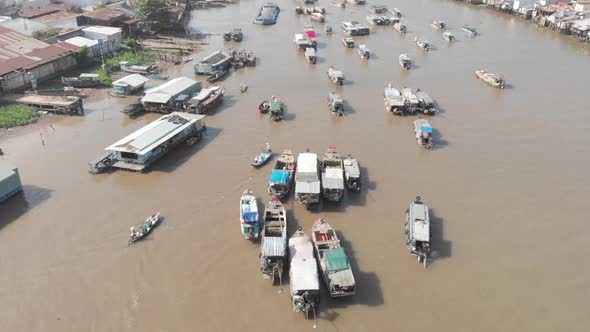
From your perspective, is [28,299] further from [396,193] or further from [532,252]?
[532,252]

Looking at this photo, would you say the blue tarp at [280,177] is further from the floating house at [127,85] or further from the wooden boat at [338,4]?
the wooden boat at [338,4]

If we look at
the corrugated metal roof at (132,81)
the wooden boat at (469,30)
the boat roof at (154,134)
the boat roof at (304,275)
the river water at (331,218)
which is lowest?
the river water at (331,218)

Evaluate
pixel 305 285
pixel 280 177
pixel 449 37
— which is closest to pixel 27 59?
pixel 280 177

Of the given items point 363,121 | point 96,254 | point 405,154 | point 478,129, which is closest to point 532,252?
point 405,154

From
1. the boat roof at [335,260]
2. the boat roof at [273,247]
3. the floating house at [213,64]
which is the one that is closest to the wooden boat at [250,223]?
the boat roof at [273,247]

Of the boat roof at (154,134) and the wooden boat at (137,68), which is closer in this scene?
the boat roof at (154,134)

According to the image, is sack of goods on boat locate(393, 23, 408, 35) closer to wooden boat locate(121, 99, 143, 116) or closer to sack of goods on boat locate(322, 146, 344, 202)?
wooden boat locate(121, 99, 143, 116)
